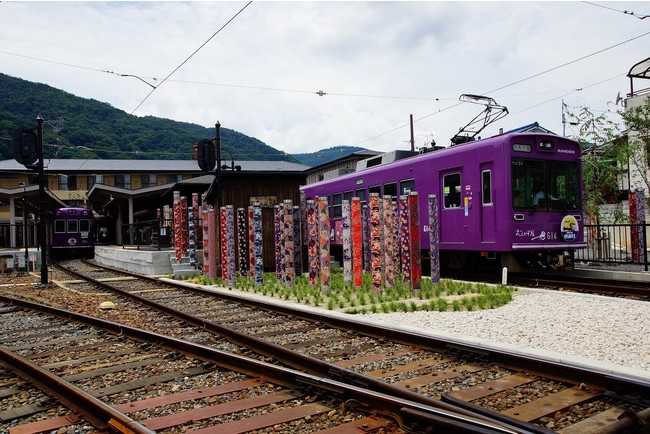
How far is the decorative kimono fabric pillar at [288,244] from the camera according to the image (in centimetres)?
1281

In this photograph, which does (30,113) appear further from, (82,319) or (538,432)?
(538,432)

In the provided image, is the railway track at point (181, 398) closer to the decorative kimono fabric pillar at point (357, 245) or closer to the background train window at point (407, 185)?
the decorative kimono fabric pillar at point (357, 245)

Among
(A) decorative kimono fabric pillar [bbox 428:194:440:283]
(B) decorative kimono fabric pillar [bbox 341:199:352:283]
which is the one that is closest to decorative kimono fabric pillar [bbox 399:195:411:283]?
(A) decorative kimono fabric pillar [bbox 428:194:440:283]

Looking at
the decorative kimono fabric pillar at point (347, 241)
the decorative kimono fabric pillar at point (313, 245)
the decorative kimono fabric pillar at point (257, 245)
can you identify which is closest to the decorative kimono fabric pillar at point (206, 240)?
the decorative kimono fabric pillar at point (257, 245)

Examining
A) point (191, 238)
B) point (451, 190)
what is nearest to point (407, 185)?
point (451, 190)

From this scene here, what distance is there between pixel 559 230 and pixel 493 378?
29.0ft

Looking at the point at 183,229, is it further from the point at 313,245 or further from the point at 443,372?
the point at 443,372

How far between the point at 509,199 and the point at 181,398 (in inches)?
368

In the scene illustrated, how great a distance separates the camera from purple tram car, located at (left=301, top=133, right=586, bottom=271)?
40.8ft

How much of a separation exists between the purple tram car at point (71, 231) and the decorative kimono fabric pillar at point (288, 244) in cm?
2631

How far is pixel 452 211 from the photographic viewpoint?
13.9 metres

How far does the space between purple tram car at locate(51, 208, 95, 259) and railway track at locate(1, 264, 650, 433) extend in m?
29.2

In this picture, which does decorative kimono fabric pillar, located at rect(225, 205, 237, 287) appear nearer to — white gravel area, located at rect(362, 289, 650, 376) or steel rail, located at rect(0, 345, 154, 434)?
white gravel area, located at rect(362, 289, 650, 376)

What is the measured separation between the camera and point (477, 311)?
885 cm
